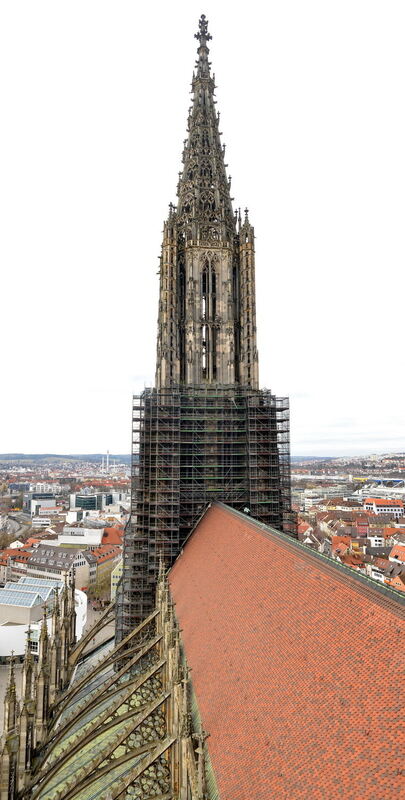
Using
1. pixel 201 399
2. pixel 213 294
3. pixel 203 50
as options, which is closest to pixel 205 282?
pixel 213 294

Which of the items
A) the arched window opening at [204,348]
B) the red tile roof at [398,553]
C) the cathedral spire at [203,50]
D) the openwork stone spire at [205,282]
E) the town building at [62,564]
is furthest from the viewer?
the town building at [62,564]

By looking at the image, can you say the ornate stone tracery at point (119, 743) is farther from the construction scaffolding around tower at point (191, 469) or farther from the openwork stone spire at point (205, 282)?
the openwork stone spire at point (205, 282)

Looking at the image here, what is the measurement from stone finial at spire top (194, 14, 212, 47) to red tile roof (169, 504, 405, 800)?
34.2 m

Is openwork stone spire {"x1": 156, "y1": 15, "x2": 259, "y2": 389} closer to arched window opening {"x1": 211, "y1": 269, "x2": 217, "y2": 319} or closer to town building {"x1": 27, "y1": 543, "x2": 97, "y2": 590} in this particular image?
arched window opening {"x1": 211, "y1": 269, "x2": 217, "y2": 319}

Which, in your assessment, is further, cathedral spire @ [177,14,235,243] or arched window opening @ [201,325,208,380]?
cathedral spire @ [177,14,235,243]

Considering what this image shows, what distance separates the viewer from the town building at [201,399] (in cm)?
2414

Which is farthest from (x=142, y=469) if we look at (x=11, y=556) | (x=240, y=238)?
(x=11, y=556)

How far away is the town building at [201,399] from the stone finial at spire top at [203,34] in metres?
4.91

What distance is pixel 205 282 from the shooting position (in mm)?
28578

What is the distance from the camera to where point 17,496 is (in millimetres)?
154625

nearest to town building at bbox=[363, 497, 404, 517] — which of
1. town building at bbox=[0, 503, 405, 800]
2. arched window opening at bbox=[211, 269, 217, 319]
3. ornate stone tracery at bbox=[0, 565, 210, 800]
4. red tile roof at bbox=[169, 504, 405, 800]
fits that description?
arched window opening at bbox=[211, 269, 217, 319]

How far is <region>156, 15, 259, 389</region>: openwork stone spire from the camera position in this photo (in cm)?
2702

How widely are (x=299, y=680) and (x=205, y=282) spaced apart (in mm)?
24204

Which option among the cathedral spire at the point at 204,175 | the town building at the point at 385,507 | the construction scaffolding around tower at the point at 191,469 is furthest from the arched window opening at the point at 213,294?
the town building at the point at 385,507
